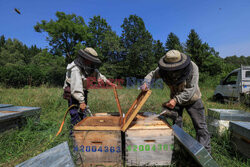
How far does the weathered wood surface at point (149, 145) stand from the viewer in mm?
1752

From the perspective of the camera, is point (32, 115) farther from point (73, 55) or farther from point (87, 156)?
point (73, 55)

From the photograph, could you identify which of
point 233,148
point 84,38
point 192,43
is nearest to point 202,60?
point 192,43

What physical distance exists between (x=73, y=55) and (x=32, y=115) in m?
22.8

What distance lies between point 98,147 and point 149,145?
0.64 metres

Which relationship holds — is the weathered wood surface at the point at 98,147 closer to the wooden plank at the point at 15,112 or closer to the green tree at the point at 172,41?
the wooden plank at the point at 15,112

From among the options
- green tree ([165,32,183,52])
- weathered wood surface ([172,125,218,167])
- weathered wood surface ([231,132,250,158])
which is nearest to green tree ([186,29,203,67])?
green tree ([165,32,183,52])

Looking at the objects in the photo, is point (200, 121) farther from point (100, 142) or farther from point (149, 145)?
point (100, 142)

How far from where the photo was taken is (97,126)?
5.80 ft

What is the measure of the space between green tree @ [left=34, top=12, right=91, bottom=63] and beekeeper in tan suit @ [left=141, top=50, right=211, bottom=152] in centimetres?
2358

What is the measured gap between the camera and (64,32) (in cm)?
2412

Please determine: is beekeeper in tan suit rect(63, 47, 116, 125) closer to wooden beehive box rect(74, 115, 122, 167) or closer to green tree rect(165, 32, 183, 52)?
wooden beehive box rect(74, 115, 122, 167)

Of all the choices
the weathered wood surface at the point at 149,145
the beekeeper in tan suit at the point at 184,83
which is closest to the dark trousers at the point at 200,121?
the beekeeper in tan suit at the point at 184,83

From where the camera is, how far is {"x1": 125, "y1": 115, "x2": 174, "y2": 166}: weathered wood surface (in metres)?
1.75

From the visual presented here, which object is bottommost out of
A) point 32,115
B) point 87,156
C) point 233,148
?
point 233,148
